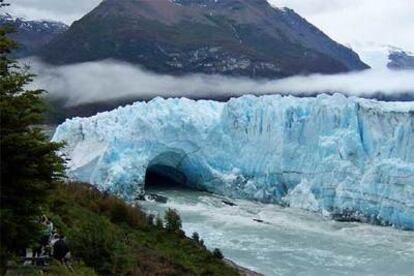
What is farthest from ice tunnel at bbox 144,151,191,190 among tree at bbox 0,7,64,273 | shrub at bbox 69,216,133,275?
tree at bbox 0,7,64,273

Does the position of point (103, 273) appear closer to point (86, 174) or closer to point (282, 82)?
point (86, 174)

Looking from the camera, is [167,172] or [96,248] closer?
[96,248]

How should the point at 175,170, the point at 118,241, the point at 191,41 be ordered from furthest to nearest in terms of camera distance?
1. the point at 191,41
2. the point at 175,170
3. the point at 118,241

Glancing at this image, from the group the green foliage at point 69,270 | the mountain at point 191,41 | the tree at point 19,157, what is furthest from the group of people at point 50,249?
the mountain at point 191,41

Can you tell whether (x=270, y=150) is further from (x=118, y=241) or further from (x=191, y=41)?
(x=191, y=41)

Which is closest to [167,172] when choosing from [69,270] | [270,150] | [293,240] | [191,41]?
[270,150]

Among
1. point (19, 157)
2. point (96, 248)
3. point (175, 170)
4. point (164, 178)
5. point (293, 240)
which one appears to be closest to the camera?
point (19, 157)
